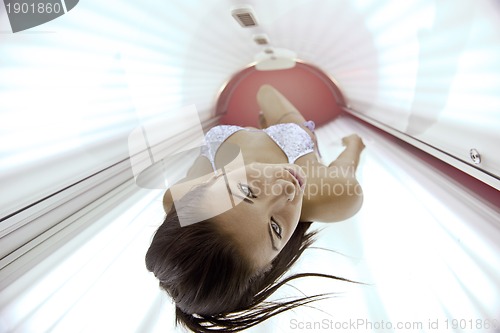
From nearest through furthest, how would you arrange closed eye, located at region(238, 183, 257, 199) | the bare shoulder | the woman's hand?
closed eye, located at region(238, 183, 257, 199) → the bare shoulder → the woman's hand

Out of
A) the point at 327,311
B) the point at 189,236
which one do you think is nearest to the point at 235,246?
the point at 189,236

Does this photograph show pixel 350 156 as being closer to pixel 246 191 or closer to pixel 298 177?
pixel 298 177

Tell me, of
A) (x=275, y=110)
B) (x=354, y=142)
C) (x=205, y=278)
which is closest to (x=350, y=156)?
(x=354, y=142)

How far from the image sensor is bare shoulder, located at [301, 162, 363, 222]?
1.34m

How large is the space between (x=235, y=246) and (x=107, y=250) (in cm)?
53

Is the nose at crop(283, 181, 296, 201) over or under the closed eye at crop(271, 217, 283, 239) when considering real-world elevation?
over

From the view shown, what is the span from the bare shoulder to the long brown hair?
1.15 ft

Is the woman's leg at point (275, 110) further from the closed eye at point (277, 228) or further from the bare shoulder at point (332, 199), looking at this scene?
the closed eye at point (277, 228)

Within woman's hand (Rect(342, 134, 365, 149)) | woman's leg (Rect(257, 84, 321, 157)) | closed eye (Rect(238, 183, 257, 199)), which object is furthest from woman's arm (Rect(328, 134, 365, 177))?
closed eye (Rect(238, 183, 257, 199))

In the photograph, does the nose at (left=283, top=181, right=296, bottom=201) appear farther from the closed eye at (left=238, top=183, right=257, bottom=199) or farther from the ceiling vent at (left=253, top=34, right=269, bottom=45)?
the ceiling vent at (left=253, top=34, right=269, bottom=45)

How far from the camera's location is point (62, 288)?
40.1 inches

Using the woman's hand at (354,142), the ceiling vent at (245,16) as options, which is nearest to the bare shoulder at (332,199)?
the woman's hand at (354,142)

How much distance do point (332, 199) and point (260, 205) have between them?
419mm

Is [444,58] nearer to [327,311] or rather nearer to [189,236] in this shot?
[327,311]
